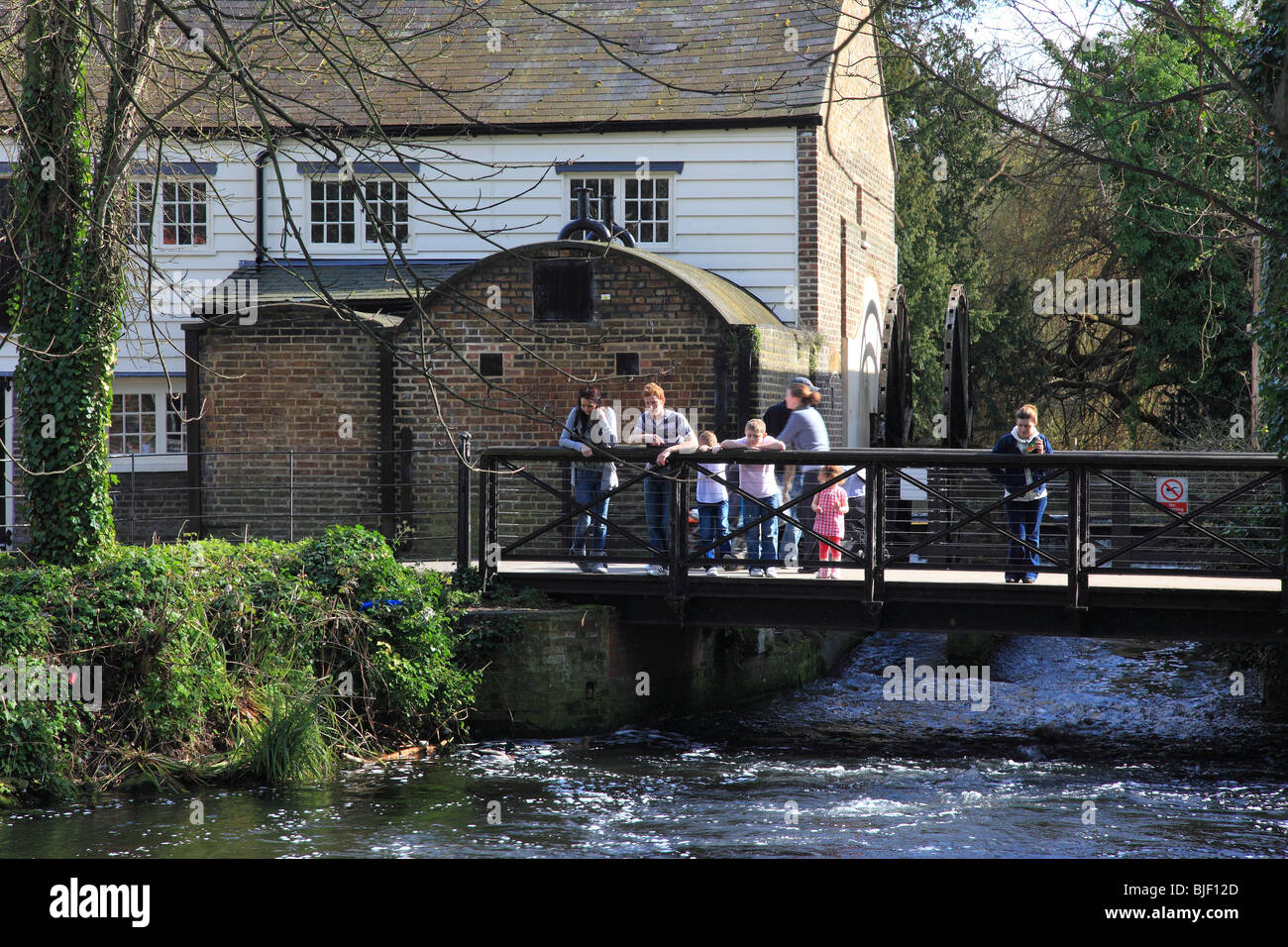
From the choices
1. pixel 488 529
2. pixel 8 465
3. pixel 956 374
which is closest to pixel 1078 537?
pixel 488 529

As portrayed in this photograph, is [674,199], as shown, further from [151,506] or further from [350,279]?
[151,506]

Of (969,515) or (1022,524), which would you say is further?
(1022,524)

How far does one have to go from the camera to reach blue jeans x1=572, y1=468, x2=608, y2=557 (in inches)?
486

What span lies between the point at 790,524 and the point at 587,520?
72.9 inches

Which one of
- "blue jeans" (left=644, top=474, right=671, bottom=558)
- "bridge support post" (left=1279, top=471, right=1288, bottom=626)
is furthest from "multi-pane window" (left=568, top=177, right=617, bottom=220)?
"bridge support post" (left=1279, top=471, right=1288, bottom=626)

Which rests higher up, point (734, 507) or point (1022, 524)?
point (734, 507)

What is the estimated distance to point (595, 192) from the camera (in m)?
18.2

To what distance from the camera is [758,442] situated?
11812 millimetres

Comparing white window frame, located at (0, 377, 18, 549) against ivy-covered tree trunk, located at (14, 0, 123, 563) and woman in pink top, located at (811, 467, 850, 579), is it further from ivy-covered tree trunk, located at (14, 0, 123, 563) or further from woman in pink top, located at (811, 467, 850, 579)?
woman in pink top, located at (811, 467, 850, 579)

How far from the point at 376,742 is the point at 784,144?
9936mm

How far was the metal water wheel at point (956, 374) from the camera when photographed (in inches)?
754

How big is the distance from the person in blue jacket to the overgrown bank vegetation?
181 inches

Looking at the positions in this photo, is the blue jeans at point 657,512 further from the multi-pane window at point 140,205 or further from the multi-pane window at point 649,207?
the multi-pane window at point 649,207
